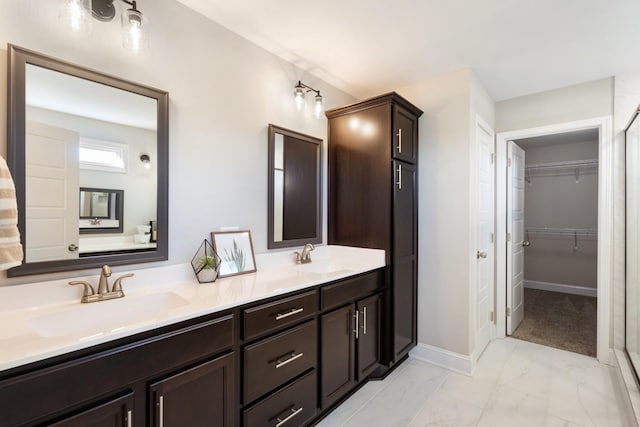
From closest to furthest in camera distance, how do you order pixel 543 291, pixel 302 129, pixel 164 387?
pixel 164 387 → pixel 302 129 → pixel 543 291

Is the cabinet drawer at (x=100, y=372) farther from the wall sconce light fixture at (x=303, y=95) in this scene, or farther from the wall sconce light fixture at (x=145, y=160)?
the wall sconce light fixture at (x=303, y=95)

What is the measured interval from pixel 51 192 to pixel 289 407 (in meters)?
1.52

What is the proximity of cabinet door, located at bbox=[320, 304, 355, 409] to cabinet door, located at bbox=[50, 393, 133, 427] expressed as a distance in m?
1.01

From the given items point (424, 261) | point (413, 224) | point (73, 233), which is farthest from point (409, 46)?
point (73, 233)

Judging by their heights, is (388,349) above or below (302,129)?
below

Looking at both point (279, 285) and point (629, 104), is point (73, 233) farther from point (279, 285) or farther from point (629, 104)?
point (629, 104)

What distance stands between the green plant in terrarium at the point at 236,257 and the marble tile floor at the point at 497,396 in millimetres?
1087

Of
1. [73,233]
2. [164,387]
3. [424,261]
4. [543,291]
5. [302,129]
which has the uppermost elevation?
[302,129]

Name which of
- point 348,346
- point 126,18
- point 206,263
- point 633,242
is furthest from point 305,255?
point 633,242

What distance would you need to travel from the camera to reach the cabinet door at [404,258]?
232cm

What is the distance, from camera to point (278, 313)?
152 centimetres

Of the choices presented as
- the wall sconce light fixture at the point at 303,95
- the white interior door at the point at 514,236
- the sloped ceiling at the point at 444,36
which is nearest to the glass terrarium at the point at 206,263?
the wall sconce light fixture at the point at 303,95

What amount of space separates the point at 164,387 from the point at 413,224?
208 cm

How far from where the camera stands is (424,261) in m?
2.62
